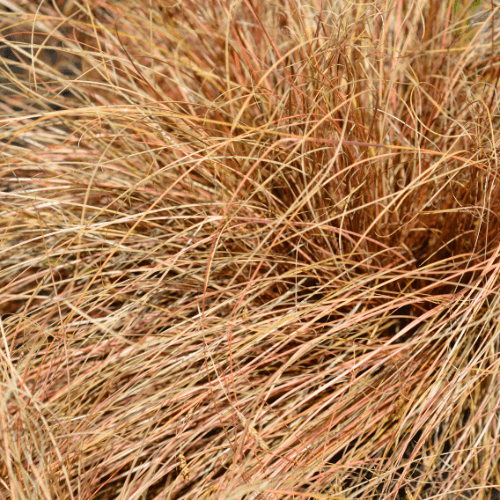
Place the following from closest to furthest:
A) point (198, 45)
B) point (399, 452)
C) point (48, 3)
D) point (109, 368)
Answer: point (399, 452) → point (109, 368) → point (198, 45) → point (48, 3)

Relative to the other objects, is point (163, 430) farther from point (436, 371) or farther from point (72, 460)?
point (436, 371)

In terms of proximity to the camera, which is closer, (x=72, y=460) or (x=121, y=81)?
(x=72, y=460)

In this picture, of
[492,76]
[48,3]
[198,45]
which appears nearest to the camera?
[492,76]

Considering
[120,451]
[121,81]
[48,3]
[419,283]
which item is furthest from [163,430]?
[48,3]

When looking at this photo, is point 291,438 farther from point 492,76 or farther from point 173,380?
point 492,76

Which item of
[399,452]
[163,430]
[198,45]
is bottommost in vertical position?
[399,452]

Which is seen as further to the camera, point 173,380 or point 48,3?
point 48,3

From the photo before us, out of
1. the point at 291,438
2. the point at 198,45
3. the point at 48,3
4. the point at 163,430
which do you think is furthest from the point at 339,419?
the point at 48,3

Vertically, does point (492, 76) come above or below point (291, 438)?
above

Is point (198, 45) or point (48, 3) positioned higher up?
point (48, 3)
